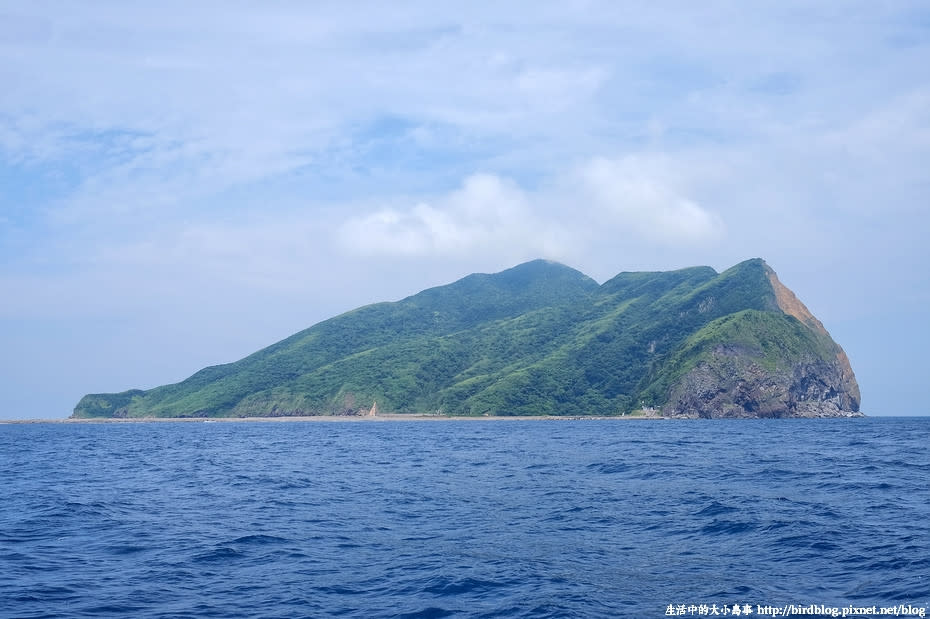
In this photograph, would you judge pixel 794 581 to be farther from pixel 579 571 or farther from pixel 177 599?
pixel 177 599

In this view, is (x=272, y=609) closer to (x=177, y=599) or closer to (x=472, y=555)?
(x=177, y=599)

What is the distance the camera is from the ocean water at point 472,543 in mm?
22516

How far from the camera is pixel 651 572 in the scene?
25.9 metres

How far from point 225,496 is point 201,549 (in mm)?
18229

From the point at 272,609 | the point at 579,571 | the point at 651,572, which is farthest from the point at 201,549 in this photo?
the point at 651,572

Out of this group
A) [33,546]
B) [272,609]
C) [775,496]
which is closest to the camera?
[272,609]

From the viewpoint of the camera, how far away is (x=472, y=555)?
29094 mm

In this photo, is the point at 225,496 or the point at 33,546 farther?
the point at 225,496

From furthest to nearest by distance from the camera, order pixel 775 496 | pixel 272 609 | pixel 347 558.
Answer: pixel 775 496
pixel 347 558
pixel 272 609

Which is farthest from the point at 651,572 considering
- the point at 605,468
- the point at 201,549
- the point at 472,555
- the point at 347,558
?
the point at 605,468

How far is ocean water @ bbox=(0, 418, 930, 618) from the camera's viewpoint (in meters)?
22.5

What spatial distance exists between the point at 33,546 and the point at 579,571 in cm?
2471

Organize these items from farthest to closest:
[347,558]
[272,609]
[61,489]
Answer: [61,489] < [347,558] < [272,609]

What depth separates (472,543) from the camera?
3150 cm
